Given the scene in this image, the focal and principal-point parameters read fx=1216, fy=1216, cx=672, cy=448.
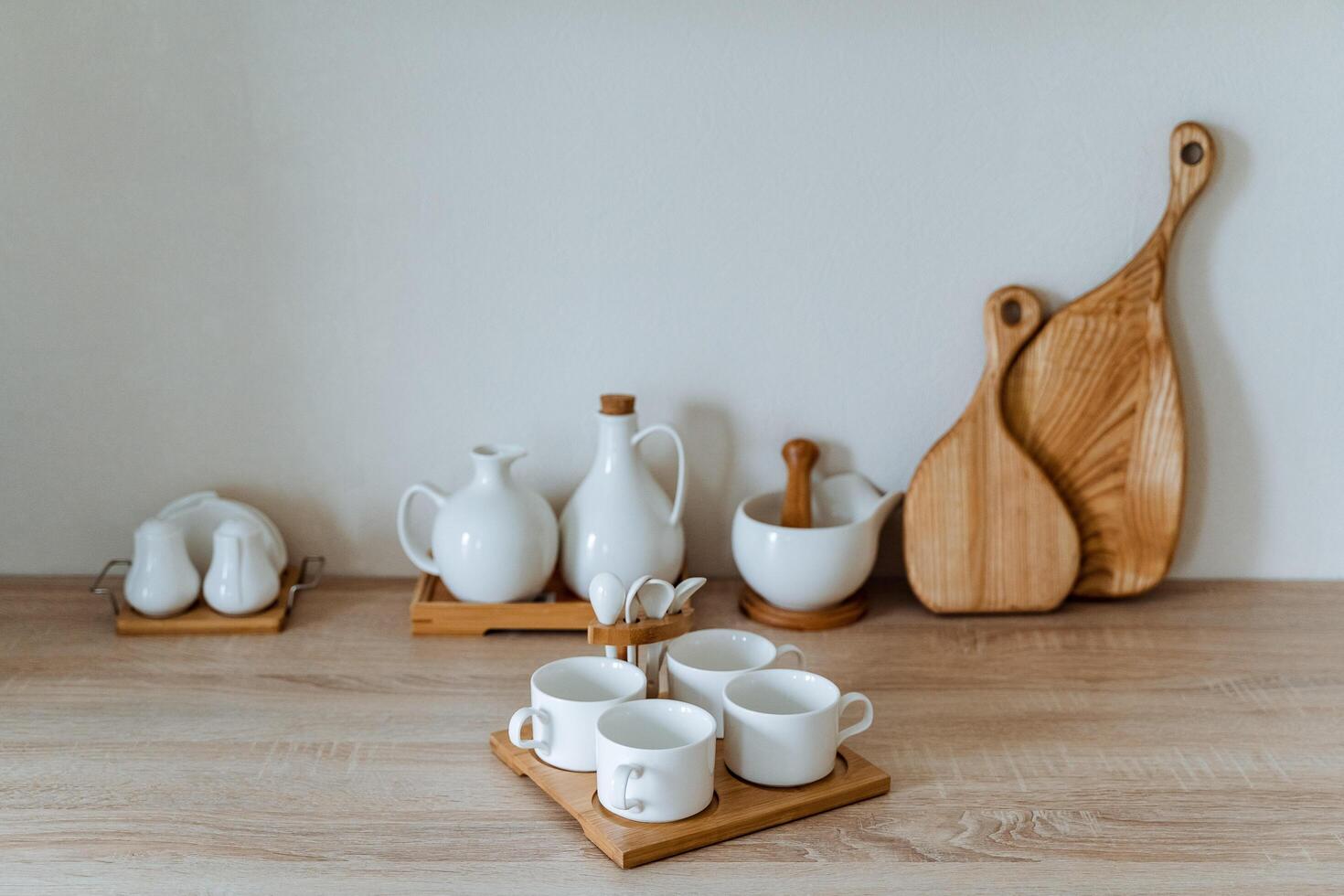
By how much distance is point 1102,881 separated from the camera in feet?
2.48

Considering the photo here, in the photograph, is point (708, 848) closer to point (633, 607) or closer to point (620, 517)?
point (633, 607)

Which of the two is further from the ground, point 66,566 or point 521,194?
point 521,194

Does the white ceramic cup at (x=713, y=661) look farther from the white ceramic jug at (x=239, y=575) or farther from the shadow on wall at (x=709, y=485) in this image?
the white ceramic jug at (x=239, y=575)

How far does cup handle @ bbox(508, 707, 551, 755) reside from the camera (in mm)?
862

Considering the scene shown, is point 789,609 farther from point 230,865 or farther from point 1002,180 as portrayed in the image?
point 230,865

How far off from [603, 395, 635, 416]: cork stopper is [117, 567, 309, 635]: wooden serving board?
376 mm

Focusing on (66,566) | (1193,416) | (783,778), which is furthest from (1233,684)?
(66,566)

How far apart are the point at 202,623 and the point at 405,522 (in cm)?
21

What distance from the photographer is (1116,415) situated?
1255mm

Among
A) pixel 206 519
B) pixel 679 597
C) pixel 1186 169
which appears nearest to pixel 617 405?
pixel 679 597

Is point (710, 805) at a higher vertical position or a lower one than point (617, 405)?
lower

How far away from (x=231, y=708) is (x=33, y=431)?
48 centimetres

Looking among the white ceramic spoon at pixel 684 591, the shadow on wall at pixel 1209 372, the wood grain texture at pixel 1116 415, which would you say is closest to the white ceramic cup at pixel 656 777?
the white ceramic spoon at pixel 684 591

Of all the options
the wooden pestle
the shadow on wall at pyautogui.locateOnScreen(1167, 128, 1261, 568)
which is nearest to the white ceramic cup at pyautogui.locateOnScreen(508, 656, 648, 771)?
the wooden pestle
